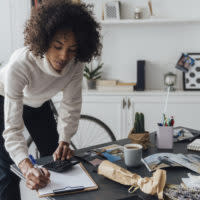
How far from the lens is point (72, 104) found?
1.57 m

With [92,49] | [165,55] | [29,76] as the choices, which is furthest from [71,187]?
[165,55]

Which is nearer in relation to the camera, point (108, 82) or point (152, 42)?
point (108, 82)

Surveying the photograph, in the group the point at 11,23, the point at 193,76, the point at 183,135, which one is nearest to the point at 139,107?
the point at 193,76

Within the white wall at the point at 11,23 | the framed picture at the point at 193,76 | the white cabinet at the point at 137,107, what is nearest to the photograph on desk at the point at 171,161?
the white cabinet at the point at 137,107

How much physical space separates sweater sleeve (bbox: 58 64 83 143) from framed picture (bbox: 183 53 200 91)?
1.78 metres

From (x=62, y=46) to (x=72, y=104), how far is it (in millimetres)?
422

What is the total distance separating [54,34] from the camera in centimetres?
126

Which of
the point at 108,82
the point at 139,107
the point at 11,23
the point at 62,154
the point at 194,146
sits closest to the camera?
the point at 62,154

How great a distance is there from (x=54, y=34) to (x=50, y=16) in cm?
9

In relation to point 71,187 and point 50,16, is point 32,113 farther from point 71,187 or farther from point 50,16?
point 71,187

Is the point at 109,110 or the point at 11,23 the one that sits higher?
the point at 11,23

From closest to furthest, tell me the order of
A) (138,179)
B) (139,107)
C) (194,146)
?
(138,179), (194,146), (139,107)

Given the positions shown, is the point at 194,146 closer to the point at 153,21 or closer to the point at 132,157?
the point at 132,157

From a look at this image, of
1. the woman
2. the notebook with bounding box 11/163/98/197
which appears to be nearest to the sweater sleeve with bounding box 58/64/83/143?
the woman
